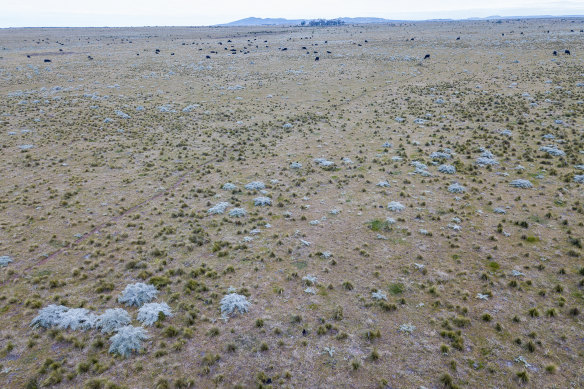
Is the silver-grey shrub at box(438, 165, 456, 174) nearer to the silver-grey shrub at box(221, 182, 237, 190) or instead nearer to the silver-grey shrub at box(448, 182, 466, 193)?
the silver-grey shrub at box(448, 182, 466, 193)

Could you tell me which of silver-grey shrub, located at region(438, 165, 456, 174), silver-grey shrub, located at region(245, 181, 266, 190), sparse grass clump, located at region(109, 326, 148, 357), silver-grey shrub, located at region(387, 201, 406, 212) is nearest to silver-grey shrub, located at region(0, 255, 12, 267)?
sparse grass clump, located at region(109, 326, 148, 357)

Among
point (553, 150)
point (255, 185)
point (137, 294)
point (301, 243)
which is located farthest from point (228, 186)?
point (553, 150)

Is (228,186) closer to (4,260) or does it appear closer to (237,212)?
(237,212)

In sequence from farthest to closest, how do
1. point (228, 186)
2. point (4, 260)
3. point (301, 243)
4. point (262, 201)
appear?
point (228, 186)
point (262, 201)
point (301, 243)
point (4, 260)

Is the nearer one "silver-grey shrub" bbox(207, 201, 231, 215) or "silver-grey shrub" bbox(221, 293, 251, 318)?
"silver-grey shrub" bbox(221, 293, 251, 318)

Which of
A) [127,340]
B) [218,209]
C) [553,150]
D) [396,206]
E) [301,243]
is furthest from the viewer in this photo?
[553,150]

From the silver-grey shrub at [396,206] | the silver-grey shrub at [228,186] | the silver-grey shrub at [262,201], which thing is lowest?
the silver-grey shrub at [396,206]

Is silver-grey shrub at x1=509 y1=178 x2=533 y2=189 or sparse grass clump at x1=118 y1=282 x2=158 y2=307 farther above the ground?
sparse grass clump at x1=118 y1=282 x2=158 y2=307

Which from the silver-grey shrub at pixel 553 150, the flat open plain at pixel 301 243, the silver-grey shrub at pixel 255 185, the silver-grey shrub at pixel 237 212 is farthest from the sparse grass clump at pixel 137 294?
the silver-grey shrub at pixel 553 150

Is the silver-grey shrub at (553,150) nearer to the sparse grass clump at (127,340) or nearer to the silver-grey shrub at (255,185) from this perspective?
the silver-grey shrub at (255,185)
